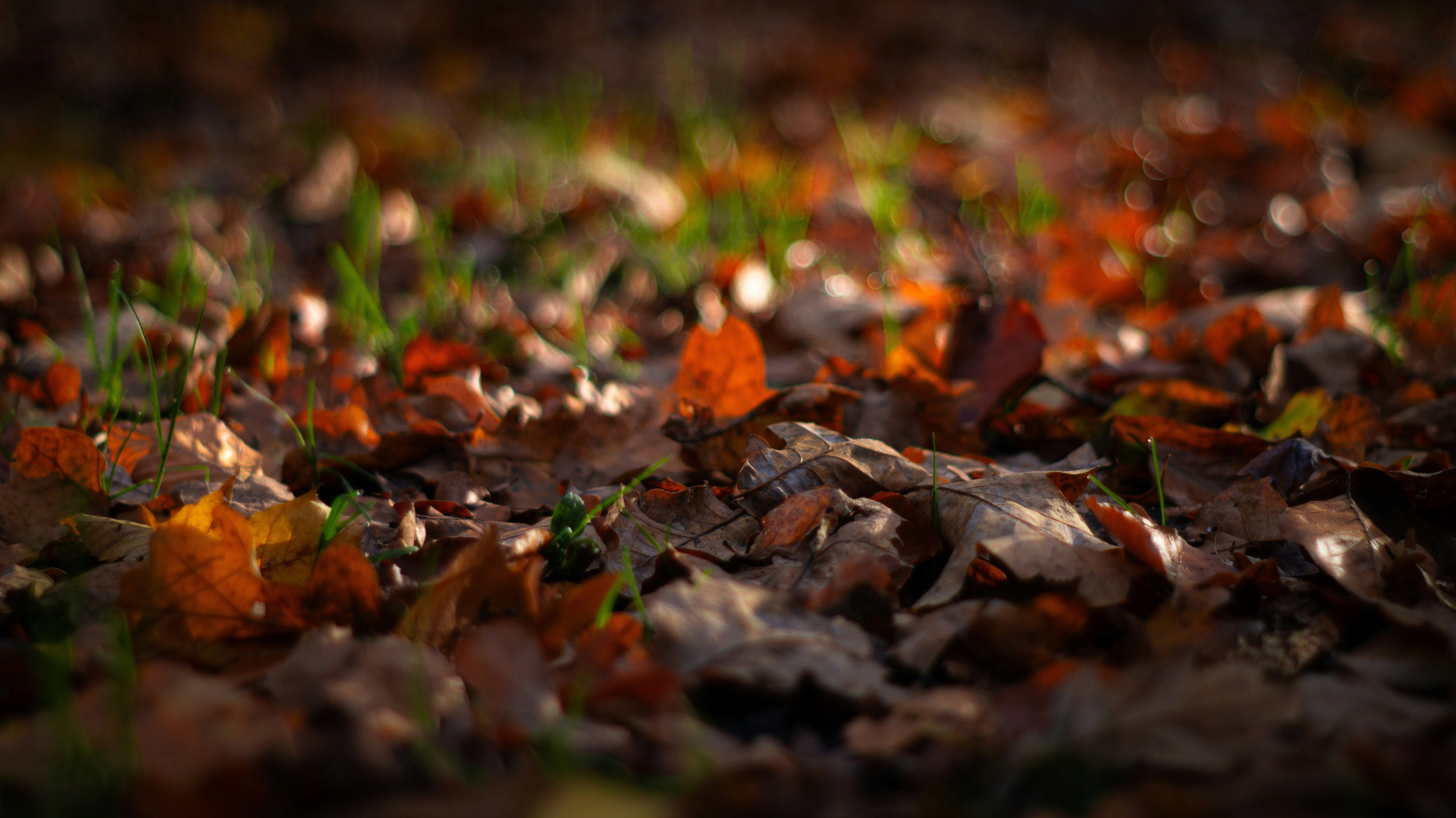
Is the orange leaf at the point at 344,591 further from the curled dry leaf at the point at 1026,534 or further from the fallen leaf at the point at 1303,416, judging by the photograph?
the fallen leaf at the point at 1303,416

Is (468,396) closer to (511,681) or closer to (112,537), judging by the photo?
(112,537)

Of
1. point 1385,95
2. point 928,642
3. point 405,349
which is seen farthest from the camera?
point 1385,95

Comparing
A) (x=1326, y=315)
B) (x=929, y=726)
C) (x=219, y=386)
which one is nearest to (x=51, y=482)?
(x=219, y=386)

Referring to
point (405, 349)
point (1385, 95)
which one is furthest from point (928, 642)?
point (1385, 95)

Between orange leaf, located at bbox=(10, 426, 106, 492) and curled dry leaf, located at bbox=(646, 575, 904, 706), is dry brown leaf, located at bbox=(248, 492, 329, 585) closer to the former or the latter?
orange leaf, located at bbox=(10, 426, 106, 492)

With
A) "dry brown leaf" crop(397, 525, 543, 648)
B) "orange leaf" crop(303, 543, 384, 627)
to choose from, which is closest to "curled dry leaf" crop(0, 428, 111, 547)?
"orange leaf" crop(303, 543, 384, 627)

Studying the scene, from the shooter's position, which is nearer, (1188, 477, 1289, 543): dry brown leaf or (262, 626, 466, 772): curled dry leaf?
(262, 626, 466, 772): curled dry leaf

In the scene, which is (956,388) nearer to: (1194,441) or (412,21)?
(1194,441)
